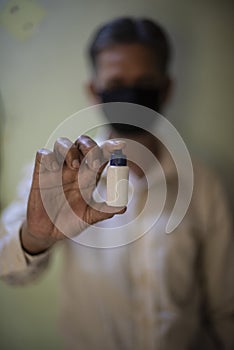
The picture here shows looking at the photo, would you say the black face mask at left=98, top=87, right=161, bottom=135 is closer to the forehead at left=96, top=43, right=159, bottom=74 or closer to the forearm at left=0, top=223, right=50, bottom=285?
the forehead at left=96, top=43, right=159, bottom=74

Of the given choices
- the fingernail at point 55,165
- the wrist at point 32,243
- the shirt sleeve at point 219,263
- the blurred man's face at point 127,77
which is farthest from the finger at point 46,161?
the shirt sleeve at point 219,263

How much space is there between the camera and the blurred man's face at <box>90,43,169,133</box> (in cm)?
66

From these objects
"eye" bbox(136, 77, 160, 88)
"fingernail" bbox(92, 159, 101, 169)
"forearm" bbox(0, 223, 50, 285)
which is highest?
"eye" bbox(136, 77, 160, 88)

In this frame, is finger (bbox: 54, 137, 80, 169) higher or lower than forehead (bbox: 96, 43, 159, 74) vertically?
lower

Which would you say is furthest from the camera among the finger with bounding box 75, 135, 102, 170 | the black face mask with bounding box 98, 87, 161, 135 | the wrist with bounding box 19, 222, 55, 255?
the black face mask with bounding box 98, 87, 161, 135

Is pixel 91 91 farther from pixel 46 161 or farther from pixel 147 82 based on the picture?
pixel 46 161

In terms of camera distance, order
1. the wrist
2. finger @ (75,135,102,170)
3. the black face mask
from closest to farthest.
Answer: finger @ (75,135,102,170) < the wrist < the black face mask

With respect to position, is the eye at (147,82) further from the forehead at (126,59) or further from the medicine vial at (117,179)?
the medicine vial at (117,179)

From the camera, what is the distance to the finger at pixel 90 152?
42 cm

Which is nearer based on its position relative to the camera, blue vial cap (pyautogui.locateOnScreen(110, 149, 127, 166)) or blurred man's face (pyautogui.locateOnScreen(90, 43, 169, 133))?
blue vial cap (pyautogui.locateOnScreen(110, 149, 127, 166))

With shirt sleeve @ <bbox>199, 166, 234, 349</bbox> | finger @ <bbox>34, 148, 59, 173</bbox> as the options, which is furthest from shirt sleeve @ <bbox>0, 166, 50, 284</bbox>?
shirt sleeve @ <bbox>199, 166, 234, 349</bbox>

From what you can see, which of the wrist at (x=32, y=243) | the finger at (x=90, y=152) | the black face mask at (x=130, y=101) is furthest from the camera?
the black face mask at (x=130, y=101)

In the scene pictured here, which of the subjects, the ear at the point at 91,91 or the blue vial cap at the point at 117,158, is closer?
the blue vial cap at the point at 117,158

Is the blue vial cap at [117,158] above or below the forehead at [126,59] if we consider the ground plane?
below
